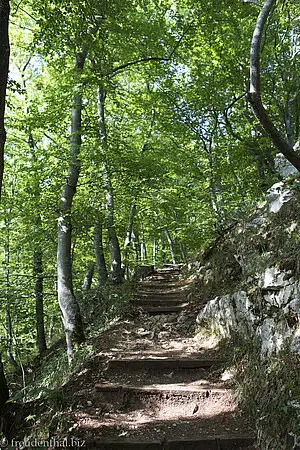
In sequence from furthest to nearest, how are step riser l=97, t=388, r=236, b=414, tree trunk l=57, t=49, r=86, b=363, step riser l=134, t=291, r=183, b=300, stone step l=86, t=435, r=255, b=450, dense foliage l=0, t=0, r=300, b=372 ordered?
1. step riser l=134, t=291, r=183, b=300
2. dense foliage l=0, t=0, r=300, b=372
3. tree trunk l=57, t=49, r=86, b=363
4. step riser l=97, t=388, r=236, b=414
5. stone step l=86, t=435, r=255, b=450

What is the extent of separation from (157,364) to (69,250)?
10.2 feet

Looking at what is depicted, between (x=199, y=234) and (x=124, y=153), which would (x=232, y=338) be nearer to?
(x=199, y=234)

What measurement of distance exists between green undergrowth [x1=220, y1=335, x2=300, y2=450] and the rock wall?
0.17m

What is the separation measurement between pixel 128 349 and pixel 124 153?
17.8ft

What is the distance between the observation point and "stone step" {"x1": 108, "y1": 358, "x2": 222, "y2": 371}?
4629mm

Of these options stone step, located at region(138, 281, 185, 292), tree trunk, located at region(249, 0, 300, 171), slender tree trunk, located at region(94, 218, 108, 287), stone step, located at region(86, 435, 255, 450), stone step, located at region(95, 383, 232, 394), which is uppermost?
tree trunk, located at region(249, 0, 300, 171)

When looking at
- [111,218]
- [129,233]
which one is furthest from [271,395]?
[129,233]

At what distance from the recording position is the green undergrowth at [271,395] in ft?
9.21

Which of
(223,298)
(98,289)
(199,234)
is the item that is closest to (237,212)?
(199,234)

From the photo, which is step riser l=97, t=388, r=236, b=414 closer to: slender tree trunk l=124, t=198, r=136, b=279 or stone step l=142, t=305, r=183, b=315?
stone step l=142, t=305, r=183, b=315

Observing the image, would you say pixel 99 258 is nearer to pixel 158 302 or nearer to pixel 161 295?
pixel 161 295

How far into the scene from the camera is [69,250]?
266 inches

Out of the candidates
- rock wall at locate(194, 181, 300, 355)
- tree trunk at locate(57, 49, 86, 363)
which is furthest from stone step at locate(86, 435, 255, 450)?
tree trunk at locate(57, 49, 86, 363)

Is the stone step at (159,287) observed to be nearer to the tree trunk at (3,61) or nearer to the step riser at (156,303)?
the step riser at (156,303)
